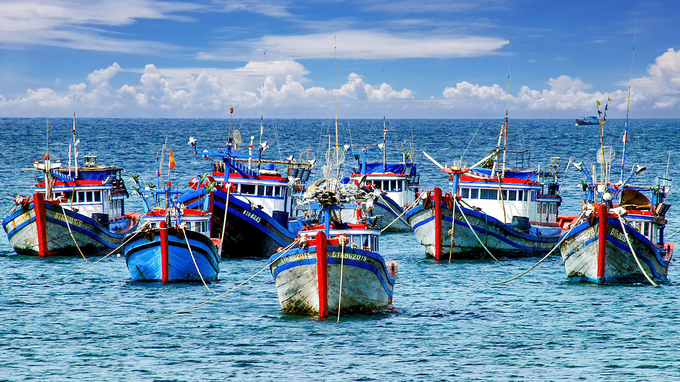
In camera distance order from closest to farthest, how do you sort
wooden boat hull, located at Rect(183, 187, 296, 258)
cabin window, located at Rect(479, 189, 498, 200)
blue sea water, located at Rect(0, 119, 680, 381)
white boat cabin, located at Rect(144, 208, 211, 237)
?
1. blue sea water, located at Rect(0, 119, 680, 381)
2. white boat cabin, located at Rect(144, 208, 211, 237)
3. wooden boat hull, located at Rect(183, 187, 296, 258)
4. cabin window, located at Rect(479, 189, 498, 200)

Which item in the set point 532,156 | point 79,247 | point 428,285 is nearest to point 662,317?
point 428,285

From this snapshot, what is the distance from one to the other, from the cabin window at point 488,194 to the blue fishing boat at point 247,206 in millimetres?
9223

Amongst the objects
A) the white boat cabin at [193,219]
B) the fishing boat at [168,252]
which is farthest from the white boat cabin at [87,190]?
the fishing boat at [168,252]

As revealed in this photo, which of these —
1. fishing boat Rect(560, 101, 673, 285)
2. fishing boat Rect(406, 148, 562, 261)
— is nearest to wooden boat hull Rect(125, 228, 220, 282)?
fishing boat Rect(406, 148, 562, 261)

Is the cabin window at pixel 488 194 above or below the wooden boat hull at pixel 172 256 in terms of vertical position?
above

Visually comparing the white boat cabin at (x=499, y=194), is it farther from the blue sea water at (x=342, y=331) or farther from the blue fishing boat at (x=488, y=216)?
the blue sea water at (x=342, y=331)

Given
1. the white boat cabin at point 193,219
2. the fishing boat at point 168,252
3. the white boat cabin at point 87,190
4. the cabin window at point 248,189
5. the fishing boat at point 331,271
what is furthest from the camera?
the cabin window at point 248,189

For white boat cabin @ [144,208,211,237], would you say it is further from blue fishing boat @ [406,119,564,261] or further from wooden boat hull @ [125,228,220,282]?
blue fishing boat @ [406,119,564,261]

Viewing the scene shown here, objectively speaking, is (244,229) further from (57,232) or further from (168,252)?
(57,232)

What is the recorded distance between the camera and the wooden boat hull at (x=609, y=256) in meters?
31.1

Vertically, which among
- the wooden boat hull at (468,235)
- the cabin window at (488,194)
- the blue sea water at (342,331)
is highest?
the cabin window at (488,194)

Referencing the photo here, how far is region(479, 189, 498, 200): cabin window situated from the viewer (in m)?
42.7

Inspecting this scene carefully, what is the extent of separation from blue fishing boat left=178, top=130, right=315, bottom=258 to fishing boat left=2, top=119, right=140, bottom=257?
492cm

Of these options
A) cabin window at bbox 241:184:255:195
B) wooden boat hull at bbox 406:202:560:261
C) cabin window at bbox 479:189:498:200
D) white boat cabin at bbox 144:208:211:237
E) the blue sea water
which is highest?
cabin window at bbox 241:184:255:195
